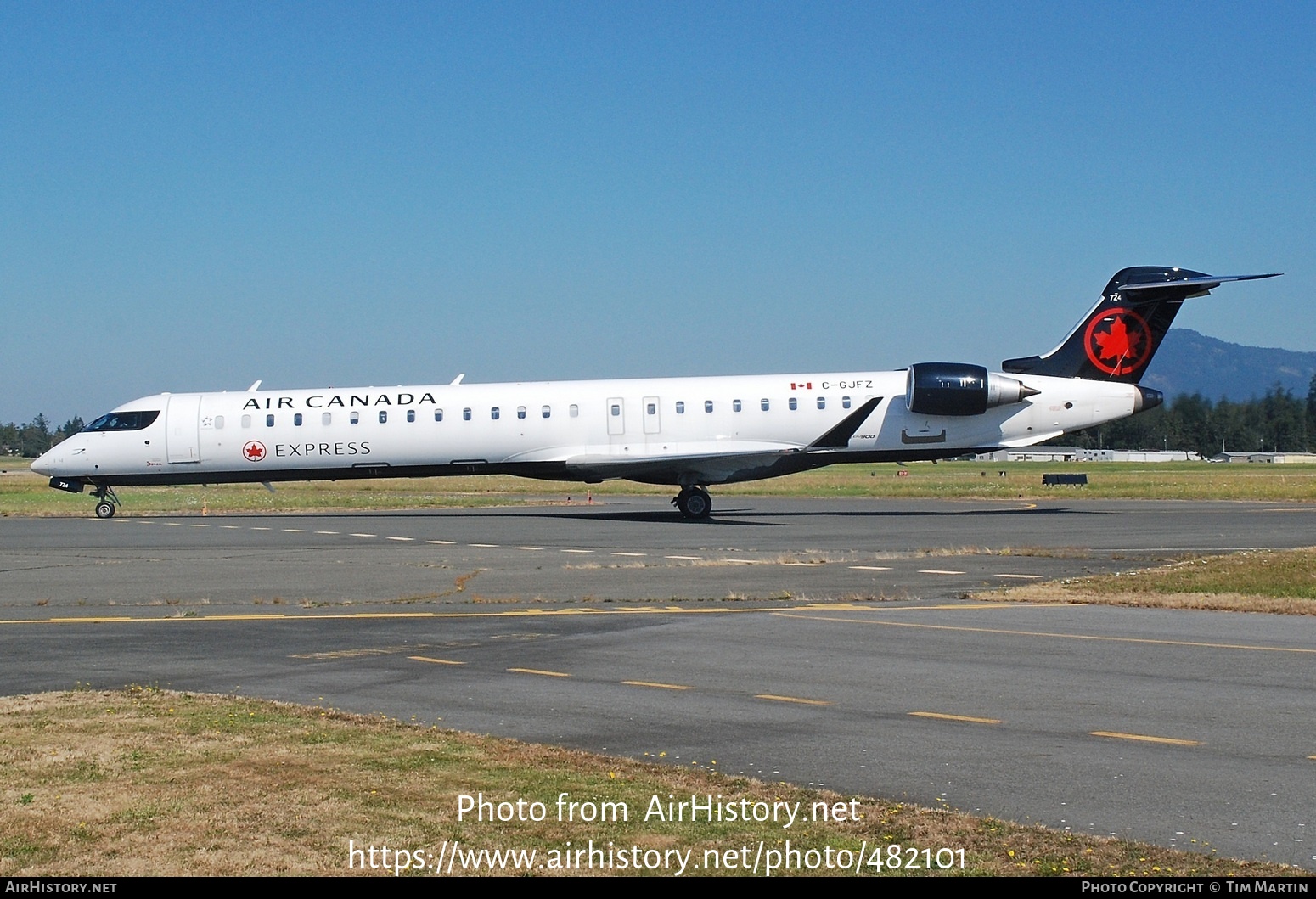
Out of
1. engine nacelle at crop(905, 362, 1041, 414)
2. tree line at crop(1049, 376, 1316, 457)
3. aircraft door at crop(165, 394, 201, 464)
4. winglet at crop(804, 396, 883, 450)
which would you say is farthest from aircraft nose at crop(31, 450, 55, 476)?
tree line at crop(1049, 376, 1316, 457)

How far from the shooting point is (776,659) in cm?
1293

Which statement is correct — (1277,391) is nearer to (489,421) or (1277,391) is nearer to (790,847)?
(489,421)

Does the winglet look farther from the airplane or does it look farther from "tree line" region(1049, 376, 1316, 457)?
"tree line" region(1049, 376, 1316, 457)

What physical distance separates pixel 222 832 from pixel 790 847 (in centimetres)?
282

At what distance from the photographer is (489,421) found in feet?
122

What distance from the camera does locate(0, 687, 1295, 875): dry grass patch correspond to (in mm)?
6137

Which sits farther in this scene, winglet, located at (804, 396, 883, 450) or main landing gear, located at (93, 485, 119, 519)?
main landing gear, located at (93, 485, 119, 519)

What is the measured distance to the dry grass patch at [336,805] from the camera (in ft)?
20.1

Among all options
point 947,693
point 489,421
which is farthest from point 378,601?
point 489,421

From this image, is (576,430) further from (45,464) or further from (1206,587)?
(1206,587)

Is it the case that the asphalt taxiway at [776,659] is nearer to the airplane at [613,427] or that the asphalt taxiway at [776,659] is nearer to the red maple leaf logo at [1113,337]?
the airplane at [613,427]

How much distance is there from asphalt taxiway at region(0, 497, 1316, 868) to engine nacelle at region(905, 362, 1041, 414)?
30.3ft

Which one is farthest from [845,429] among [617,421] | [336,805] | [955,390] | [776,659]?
[336,805]

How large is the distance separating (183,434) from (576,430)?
11.5 m
